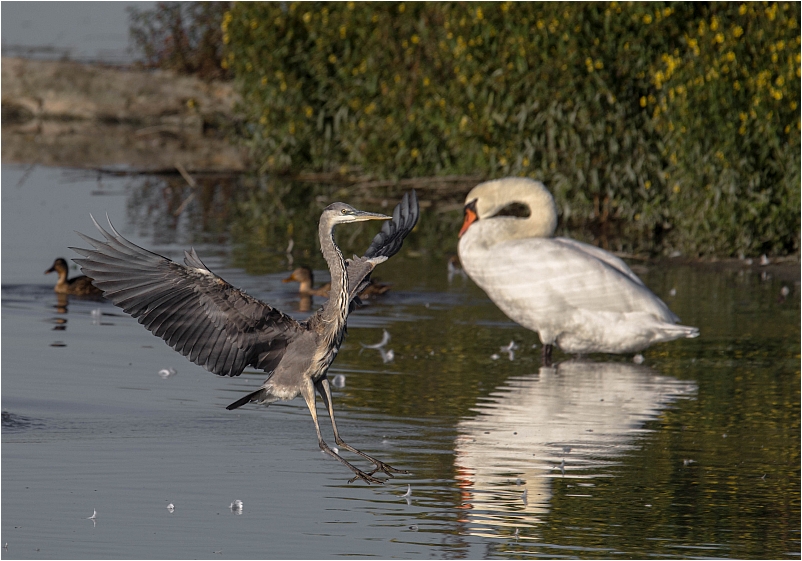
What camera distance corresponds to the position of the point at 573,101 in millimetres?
16344

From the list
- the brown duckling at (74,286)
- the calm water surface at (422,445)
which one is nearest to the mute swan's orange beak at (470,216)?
the calm water surface at (422,445)

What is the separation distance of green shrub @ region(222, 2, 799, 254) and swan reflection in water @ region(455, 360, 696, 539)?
4.70 metres

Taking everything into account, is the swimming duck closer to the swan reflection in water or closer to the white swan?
the white swan

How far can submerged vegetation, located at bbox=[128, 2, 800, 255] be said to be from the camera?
1445 centimetres

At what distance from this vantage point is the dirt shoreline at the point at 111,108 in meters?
29.0

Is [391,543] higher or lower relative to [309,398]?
lower

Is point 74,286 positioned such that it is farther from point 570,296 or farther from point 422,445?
point 422,445

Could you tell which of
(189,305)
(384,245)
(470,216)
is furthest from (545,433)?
(470,216)

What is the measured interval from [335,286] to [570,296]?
14.4 ft

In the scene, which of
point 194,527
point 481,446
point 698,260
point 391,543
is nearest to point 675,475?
point 481,446

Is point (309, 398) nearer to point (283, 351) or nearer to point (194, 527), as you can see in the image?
point (283, 351)

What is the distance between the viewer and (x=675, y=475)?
24.7 ft

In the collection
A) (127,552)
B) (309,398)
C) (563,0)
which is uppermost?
(563,0)

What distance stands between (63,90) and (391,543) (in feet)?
85.3
